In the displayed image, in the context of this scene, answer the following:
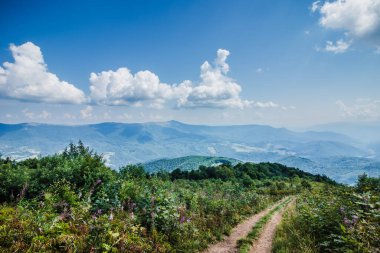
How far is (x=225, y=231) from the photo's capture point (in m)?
11.1

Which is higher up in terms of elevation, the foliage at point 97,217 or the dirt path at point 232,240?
the foliage at point 97,217

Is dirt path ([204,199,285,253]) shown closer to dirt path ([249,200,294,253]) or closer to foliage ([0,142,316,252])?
foliage ([0,142,316,252])

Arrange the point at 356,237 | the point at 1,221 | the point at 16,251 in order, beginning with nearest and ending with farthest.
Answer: the point at 16,251
the point at 356,237
the point at 1,221

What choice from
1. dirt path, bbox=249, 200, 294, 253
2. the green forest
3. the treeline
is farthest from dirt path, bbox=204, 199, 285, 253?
Result: the treeline

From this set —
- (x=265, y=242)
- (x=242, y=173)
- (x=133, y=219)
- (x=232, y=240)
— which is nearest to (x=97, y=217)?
(x=133, y=219)

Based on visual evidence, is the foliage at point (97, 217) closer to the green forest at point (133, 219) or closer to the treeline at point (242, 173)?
the green forest at point (133, 219)

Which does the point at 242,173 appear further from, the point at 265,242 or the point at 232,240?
the point at 232,240

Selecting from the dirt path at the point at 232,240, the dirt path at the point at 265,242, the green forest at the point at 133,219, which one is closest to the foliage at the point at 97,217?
the green forest at the point at 133,219

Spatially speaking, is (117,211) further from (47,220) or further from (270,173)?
(270,173)

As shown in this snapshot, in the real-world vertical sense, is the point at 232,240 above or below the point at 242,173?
above

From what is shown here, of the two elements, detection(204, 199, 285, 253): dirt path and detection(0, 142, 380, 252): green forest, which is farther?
detection(204, 199, 285, 253): dirt path

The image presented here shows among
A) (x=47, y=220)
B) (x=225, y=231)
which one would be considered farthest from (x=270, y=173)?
(x=47, y=220)

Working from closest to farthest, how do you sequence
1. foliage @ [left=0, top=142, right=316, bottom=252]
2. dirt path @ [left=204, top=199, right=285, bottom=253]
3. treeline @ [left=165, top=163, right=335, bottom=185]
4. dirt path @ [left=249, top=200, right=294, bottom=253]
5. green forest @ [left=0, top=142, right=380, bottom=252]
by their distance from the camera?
green forest @ [left=0, top=142, right=380, bottom=252] < foliage @ [left=0, top=142, right=316, bottom=252] < dirt path @ [left=204, top=199, right=285, bottom=253] < dirt path @ [left=249, top=200, right=294, bottom=253] < treeline @ [left=165, top=163, right=335, bottom=185]

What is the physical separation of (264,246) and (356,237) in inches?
203
